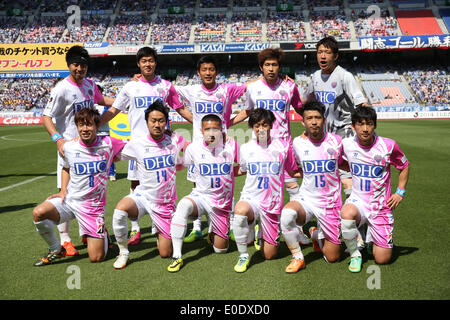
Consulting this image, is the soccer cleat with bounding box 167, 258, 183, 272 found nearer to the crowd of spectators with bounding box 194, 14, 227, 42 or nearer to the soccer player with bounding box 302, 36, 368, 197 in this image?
the soccer player with bounding box 302, 36, 368, 197

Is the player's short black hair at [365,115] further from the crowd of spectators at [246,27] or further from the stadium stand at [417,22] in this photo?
the stadium stand at [417,22]

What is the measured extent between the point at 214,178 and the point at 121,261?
144 cm

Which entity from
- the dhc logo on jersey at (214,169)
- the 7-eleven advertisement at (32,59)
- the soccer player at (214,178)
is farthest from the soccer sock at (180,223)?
the 7-eleven advertisement at (32,59)

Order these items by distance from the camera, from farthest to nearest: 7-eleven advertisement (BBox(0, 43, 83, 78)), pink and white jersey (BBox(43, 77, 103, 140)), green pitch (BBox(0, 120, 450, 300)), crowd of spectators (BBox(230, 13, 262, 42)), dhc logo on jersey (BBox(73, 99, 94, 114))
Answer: crowd of spectators (BBox(230, 13, 262, 42)), 7-eleven advertisement (BBox(0, 43, 83, 78)), dhc logo on jersey (BBox(73, 99, 94, 114)), pink and white jersey (BBox(43, 77, 103, 140)), green pitch (BBox(0, 120, 450, 300))

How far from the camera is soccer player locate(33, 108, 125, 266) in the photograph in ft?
13.3

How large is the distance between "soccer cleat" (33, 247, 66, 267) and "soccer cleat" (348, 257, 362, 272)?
3353 millimetres

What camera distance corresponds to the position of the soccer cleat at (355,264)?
3.61 meters

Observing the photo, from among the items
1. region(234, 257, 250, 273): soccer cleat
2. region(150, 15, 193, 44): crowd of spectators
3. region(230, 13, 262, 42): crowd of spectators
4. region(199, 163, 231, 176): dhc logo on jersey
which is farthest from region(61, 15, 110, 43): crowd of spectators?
region(234, 257, 250, 273): soccer cleat

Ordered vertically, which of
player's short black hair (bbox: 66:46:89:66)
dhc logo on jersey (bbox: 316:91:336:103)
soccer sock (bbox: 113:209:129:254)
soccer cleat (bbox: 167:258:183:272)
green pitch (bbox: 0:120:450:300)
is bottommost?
green pitch (bbox: 0:120:450:300)

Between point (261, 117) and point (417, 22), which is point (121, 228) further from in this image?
point (417, 22)

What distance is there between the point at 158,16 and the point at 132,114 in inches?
1749

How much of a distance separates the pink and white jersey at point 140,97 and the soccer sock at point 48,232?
1.67 m

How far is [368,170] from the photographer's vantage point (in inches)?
155

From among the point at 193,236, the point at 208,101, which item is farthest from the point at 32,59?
the point at 193,236
